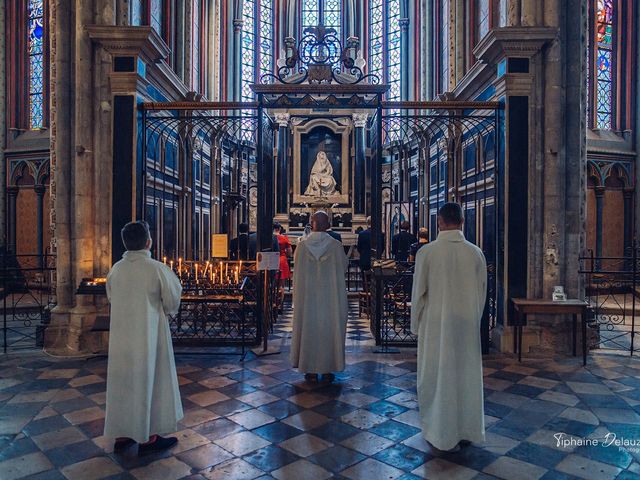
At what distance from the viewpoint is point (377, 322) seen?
23.5ft

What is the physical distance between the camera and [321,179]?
17.4 m

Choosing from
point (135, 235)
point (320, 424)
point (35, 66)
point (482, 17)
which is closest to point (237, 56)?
point (35, 66)

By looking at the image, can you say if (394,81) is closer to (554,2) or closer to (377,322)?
(554,2)

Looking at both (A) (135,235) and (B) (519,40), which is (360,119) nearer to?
(B) (519,40)

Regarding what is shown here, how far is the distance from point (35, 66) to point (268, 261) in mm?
10517

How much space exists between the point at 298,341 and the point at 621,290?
948cm

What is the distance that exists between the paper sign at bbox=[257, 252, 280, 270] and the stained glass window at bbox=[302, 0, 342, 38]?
669 inches

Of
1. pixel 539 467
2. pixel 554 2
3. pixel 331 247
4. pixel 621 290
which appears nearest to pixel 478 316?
pixel 539 467

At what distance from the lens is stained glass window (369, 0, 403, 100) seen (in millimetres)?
19531

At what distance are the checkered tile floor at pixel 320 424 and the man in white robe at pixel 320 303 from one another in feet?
0.92

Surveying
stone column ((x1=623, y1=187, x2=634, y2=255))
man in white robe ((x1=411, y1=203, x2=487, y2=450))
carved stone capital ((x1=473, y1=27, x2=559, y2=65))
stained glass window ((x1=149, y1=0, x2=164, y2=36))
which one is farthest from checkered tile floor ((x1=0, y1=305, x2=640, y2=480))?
stone column ((x1=623, y1=187, x2=634, y2=255))

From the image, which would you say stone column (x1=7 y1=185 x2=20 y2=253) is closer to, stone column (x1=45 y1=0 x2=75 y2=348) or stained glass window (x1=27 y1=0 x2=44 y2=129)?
stained glass window (x1=27 y1=0 x2=44 y2=129)

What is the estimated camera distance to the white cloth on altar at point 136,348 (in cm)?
360

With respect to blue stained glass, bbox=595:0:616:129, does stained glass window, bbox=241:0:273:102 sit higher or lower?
higher
